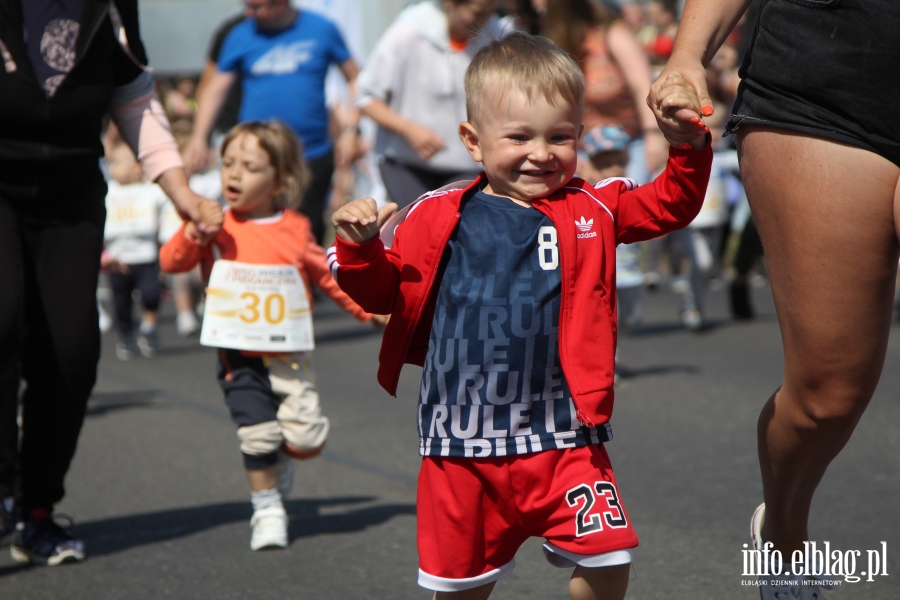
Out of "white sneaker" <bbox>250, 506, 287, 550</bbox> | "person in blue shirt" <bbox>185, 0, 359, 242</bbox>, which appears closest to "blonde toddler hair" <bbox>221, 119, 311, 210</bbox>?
"white sneaker" <bbox>250, 506, 287, 550</bbox>

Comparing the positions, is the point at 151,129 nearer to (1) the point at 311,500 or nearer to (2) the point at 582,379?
(1) the point at 311,500

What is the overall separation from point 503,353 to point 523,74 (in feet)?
2.00

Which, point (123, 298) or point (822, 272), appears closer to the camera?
point (822, 272)

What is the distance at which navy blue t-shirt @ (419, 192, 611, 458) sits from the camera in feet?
8.61

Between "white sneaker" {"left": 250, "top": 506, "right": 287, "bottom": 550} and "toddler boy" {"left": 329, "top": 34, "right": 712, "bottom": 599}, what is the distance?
1.46m

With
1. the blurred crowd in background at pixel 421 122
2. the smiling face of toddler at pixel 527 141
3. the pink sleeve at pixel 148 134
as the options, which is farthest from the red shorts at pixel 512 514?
the pink sleeve at pixel 148 134

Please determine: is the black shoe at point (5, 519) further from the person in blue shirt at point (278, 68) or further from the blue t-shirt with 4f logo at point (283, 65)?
the blue t-shirt with 4f logo at point (283, 65)

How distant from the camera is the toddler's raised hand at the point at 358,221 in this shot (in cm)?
252

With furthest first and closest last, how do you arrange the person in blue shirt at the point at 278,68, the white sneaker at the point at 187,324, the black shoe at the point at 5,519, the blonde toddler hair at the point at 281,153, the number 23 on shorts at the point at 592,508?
1. the white sneaker at the point at 187,324
2. the person in blue shirt at the point at 278,68
3. the blonde toddler hair at the point at 281,153
4. the black shoe at the point at 5,519
5. the number 23 on shorts at the point at 592,508

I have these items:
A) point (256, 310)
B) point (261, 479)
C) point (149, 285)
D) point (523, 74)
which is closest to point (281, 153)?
point (256, 310)

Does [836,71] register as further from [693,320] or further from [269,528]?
[693,320]

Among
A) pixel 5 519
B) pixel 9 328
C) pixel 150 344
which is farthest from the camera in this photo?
pixel 150 344

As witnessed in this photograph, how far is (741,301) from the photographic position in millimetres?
9133

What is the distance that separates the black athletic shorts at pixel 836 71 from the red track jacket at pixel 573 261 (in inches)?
9.0
